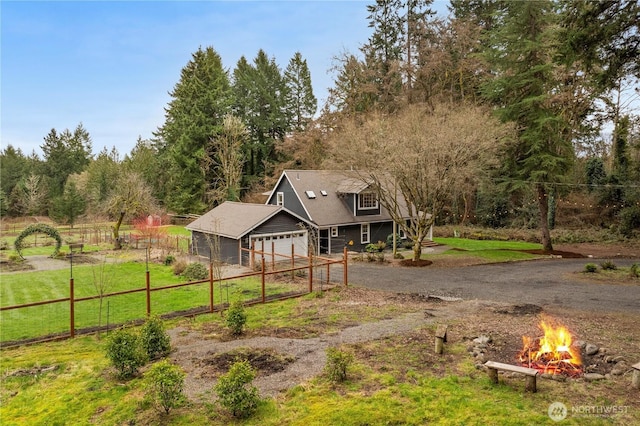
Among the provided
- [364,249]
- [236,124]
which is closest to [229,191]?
[236,124]

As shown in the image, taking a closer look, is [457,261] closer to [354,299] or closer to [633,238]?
[354,299]

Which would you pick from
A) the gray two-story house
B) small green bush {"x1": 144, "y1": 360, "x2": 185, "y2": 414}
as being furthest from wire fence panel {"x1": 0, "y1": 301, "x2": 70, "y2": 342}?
the gray two-story house

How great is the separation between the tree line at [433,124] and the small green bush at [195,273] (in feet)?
31.7

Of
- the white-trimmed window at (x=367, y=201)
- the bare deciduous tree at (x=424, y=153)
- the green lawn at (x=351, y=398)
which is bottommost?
the green lawn at (x=351, y=398)

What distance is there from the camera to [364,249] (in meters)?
27.3

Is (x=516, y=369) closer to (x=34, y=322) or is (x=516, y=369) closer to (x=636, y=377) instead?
(x=636, y=377)

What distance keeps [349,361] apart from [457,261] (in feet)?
54.0

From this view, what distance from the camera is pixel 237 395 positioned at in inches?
243

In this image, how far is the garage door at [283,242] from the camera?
22797 millimetres

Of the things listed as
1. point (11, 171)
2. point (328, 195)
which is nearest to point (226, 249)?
point (328, 195)

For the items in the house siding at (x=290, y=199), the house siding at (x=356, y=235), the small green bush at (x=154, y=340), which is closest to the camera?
the small green bush at (x=154, y=340)

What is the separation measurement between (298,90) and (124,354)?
43036mm

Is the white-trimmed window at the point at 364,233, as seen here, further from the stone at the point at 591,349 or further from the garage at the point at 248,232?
the stone at the point at 591,349

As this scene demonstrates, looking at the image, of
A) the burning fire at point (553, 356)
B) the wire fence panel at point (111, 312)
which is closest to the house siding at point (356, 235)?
the wire fence panel at point (111, 312)
